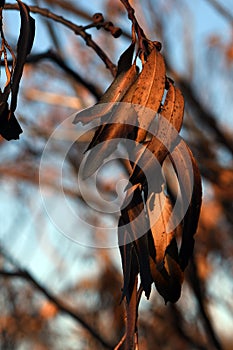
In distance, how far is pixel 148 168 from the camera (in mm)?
769

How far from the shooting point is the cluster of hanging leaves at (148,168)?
0.77 m

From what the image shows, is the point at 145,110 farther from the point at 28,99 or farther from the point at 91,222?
the point at 28,99

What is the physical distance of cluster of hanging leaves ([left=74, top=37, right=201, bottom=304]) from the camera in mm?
772

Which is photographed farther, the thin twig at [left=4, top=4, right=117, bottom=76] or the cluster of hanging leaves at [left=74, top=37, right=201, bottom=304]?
the thin twig at [left=4, top=4, right=117, bottom=76]

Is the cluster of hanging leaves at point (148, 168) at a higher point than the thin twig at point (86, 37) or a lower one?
higher

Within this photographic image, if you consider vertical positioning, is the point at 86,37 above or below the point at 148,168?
below

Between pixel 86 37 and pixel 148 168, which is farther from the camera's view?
pixel 86 37

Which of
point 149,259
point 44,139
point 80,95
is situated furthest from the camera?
point 44,139

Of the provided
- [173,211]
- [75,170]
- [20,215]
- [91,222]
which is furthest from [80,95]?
[173,211]

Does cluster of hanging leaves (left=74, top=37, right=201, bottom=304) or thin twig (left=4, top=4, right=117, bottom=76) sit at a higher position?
cluster of hanging leaves (left=74, top=37, right=201, bottom=304)

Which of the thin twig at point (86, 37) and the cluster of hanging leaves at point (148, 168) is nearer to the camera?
the cluster of hanging leaves at point (148, 168)

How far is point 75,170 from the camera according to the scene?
2.61 meters

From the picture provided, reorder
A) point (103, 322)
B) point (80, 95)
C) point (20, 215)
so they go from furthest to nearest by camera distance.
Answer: point (20, 215) → point (103, 322) → point (80, 95)

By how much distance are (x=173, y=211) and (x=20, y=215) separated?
2.50 m
